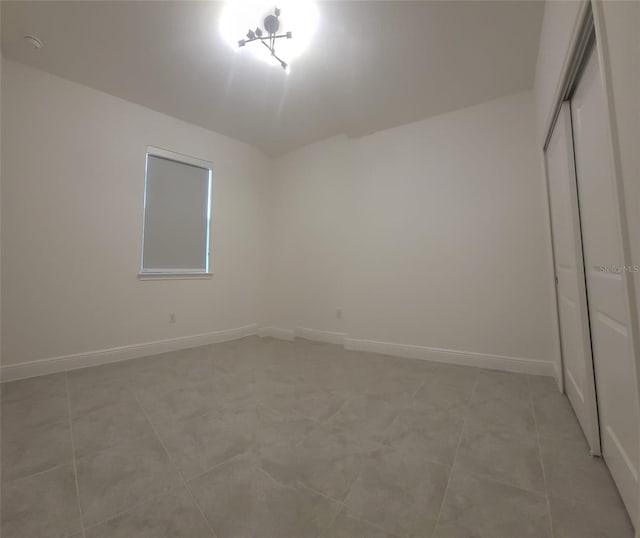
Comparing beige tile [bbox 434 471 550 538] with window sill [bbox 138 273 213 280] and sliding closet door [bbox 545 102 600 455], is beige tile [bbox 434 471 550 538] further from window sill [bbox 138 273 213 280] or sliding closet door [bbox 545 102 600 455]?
window sill [bbox 138 273 213 280]

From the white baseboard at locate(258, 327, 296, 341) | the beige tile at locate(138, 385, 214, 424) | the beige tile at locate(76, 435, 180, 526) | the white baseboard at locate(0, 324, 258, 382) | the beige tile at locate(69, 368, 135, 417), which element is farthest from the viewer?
the white baseboard at locate(258, 327, 296, 341)

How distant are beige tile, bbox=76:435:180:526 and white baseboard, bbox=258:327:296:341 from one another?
2588mm

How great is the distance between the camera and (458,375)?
2492mm

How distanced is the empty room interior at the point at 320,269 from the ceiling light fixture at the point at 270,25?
0.02 metres

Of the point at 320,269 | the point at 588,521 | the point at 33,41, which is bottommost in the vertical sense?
the point at 588,521

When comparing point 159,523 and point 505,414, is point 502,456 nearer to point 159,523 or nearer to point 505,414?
point 505,414

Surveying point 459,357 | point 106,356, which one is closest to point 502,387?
point 459,357

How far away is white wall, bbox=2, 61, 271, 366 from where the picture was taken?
7.87 feet

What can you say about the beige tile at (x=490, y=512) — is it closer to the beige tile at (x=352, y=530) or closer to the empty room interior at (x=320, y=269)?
the empty room interior at (x=320, y=269)

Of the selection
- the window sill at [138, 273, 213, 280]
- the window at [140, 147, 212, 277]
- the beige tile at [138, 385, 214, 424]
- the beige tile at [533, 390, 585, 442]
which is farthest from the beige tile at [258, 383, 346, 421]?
the window at [140, 147, 212, 277]

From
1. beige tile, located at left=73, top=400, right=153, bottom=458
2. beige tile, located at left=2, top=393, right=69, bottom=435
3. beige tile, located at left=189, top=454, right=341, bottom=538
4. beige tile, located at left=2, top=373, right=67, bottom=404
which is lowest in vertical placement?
beige tile, located at left=189, top=454, right=341, bottom=538

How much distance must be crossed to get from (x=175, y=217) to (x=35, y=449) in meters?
2.62

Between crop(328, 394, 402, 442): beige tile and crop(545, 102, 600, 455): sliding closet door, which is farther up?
crop(545, 102, 600, 455): sliding closet door

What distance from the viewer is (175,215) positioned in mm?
3447
